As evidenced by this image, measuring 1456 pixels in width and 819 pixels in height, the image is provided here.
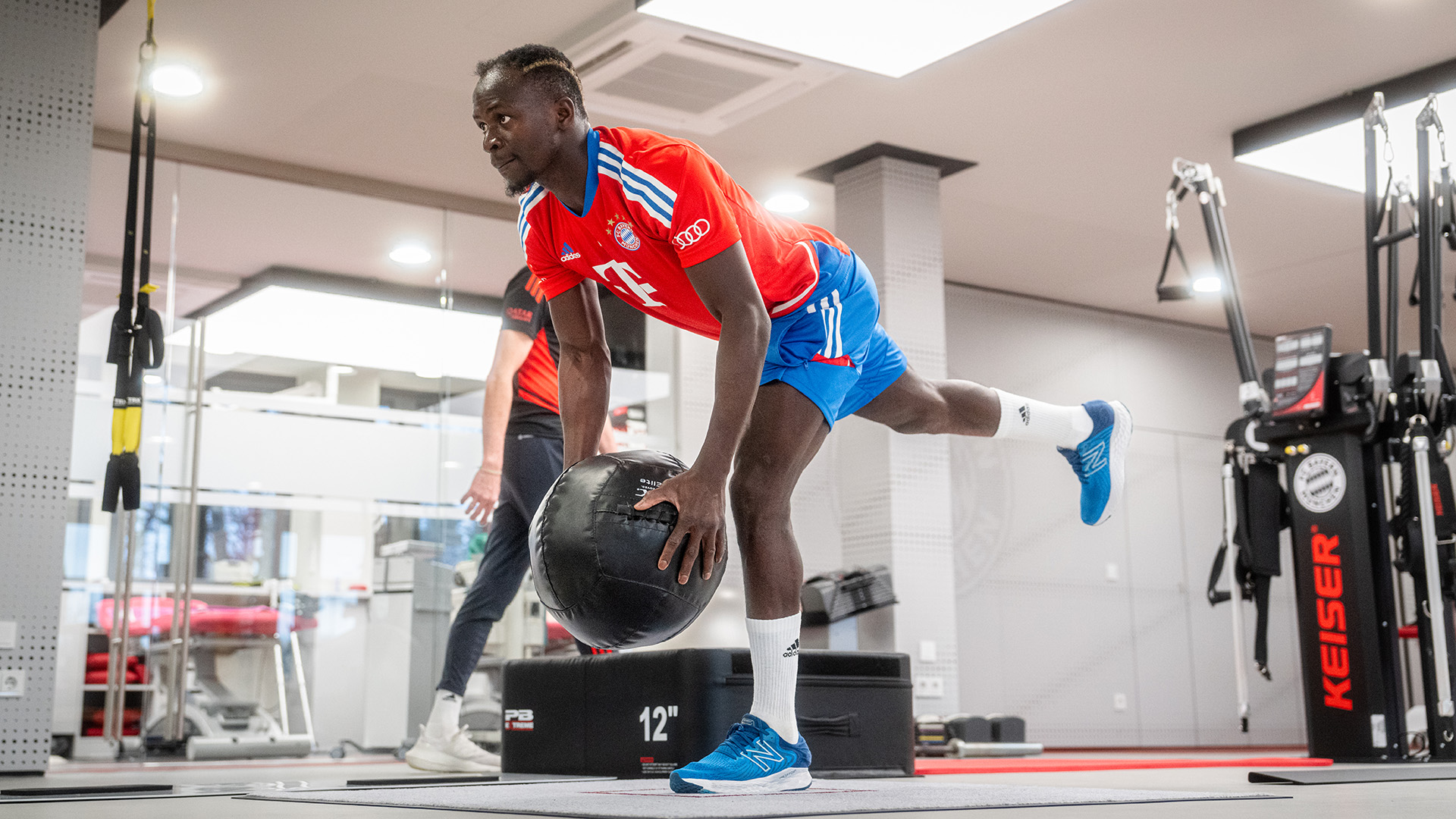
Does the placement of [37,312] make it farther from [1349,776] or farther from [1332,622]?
[1332,622]

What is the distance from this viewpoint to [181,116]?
632cm

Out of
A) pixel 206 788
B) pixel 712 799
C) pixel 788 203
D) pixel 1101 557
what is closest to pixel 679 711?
pixel 712 799

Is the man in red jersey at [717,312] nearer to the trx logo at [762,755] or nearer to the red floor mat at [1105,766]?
the trx logo at [762,755]

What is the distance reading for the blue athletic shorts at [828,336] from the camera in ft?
8.15

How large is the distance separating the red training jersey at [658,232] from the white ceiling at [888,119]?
9.56 ft

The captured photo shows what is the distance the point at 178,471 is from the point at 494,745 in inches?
81.2

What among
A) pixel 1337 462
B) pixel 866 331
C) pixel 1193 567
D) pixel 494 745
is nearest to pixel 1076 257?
pixel 1193 567

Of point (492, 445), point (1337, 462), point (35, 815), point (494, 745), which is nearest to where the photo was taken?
point (35, 815)

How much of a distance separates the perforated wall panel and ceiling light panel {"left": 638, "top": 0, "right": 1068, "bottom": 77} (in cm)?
202

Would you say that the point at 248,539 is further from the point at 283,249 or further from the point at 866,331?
the point at 866,331

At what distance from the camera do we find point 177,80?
232 inches

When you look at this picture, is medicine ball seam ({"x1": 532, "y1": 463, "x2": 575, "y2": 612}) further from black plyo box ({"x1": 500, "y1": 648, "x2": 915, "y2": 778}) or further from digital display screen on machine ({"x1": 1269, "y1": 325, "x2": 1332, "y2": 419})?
digital display screen on machine ({"x1": 1269, "y1": 325, "x2": 1332, "y2": 419})

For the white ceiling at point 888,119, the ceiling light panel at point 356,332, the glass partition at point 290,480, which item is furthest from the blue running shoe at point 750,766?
the ceiling light panel at point 356,332

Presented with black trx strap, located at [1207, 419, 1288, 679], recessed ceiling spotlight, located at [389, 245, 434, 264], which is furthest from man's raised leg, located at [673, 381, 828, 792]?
recessed ceiling spotlight, located at [389, 245, 434, 264]
